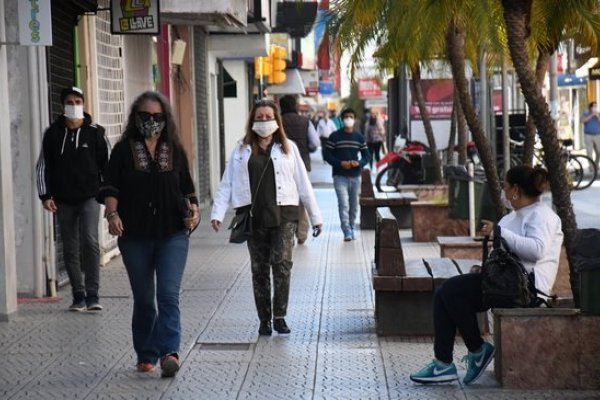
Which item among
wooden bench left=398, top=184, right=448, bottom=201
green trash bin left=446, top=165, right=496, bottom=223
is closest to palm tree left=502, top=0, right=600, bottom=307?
green trash bin left=446, top=165, right=496, bottom=223

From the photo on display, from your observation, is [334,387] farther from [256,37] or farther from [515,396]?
[256,37]

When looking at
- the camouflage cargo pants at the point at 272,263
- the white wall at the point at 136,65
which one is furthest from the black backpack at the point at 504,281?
the white wall at the point at 136,65

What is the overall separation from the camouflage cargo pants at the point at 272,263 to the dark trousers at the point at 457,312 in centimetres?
219

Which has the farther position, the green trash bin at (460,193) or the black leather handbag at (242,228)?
the green trash bin at (460,193)

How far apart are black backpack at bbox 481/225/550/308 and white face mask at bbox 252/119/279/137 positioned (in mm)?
2674

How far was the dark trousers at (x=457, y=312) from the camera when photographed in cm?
823

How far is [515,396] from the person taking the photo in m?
7.96

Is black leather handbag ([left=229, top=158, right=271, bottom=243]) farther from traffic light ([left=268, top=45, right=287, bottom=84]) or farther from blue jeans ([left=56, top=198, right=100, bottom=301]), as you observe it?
traffic light ([left=268, top=45, right=287, bottom=84])

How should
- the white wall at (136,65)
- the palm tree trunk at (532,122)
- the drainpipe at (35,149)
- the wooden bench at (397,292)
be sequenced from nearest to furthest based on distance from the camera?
the wooden bench at (397,292), the drainpipe at (35,149), the palm tree trunk at (532,122), the white wall at (136,65)

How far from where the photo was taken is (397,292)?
1025cm

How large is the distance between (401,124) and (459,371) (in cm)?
2355

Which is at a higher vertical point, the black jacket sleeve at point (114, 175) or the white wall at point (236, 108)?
the white wall at point (236, 108)

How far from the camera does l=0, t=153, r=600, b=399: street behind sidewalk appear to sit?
8.24 metres

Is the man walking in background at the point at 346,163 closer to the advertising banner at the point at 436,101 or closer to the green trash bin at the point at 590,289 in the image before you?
the green trash bin at the point at 590,289
